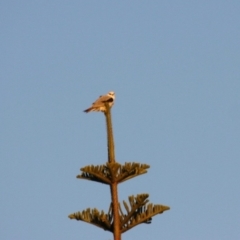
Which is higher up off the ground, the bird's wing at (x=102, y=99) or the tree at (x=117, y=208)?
the bird's wing at (x=102, y=99)

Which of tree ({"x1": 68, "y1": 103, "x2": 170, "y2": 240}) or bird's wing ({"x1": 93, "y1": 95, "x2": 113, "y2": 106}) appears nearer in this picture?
tree ({"x1": 68, "y1": 103, "x2": 170, "y2": 240})

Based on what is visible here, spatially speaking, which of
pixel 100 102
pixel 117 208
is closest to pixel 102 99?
pixel 100 102

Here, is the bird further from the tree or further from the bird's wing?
the tree

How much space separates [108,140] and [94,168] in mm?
634

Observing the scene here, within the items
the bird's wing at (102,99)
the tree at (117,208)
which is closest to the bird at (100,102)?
the bird's wing at (102,99)

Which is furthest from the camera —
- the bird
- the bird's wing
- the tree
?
the bird's wing

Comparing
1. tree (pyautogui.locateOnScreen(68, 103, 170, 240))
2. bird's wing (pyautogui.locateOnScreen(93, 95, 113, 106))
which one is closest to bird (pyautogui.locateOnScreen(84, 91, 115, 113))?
bird's wing (pyautogui.locateOnScreen(93, 95, 113, 106))

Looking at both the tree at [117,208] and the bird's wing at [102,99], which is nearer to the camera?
the tree at [117,208]

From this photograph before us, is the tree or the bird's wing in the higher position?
the bird's wing

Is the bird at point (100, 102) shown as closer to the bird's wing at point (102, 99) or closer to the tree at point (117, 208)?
the bird's wing at point (102, 99)

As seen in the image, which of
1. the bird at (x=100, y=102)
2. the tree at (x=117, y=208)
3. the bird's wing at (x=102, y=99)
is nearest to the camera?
the tree at (x=117, y=208)

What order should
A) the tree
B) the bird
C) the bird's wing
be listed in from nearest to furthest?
the tree < the bird < the bird's wing

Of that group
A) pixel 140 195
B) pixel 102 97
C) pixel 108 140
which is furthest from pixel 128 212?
pixel 102 97

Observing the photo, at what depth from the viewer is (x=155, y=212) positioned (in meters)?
13.3
